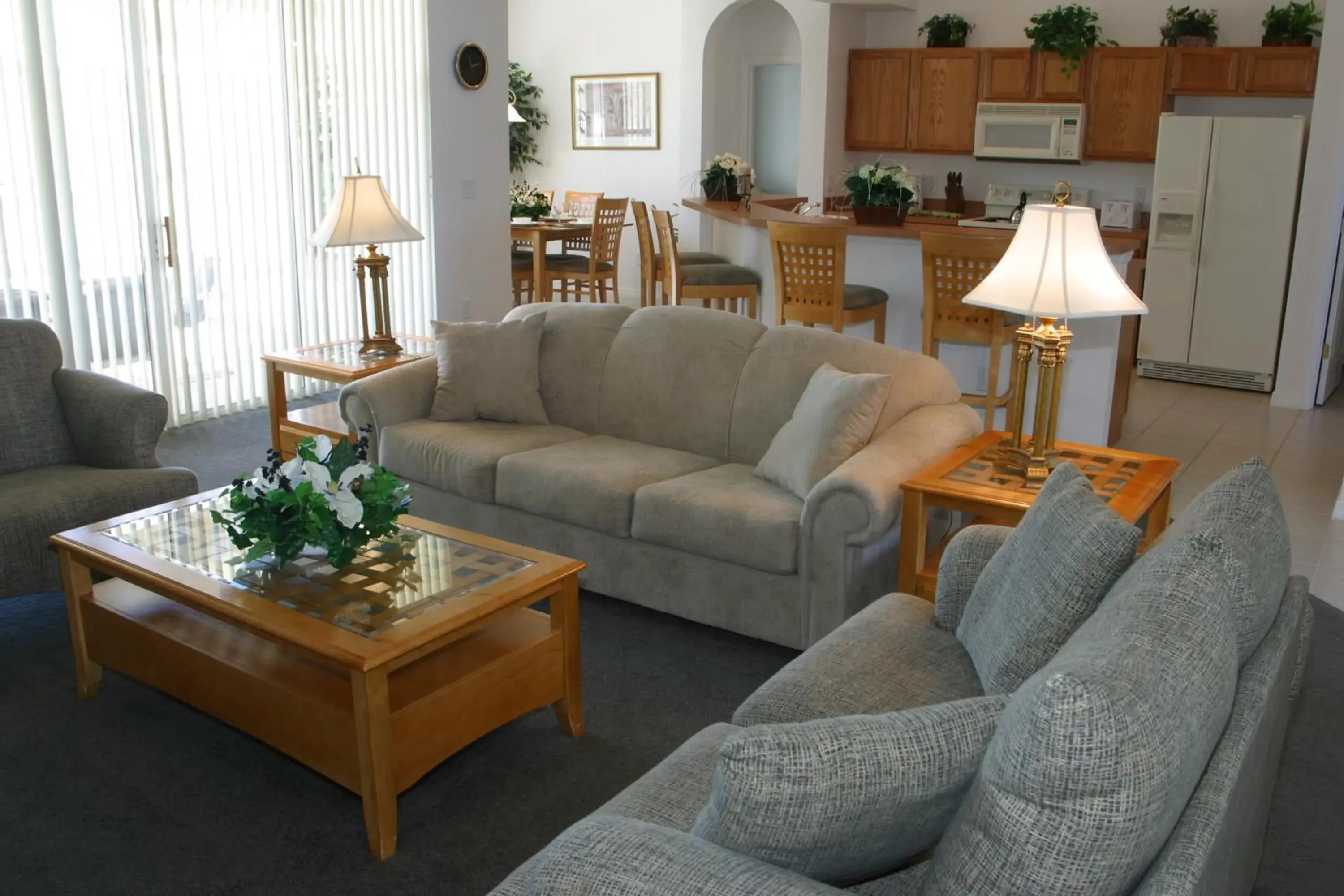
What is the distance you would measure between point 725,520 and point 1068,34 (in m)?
5.94

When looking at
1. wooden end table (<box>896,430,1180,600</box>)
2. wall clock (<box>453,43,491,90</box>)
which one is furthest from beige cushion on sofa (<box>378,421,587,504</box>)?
wall clock (<box>453,43,491,90</box>)

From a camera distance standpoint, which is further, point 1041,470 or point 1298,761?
point 1041,470

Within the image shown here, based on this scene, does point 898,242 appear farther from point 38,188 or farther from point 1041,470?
point 38,188

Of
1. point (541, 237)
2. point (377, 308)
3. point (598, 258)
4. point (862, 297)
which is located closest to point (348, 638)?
point (377, 308)

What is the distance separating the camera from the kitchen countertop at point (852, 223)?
5.02m

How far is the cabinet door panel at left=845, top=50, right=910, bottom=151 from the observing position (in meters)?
8.60

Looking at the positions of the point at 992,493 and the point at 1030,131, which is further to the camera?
the point at 1030,131

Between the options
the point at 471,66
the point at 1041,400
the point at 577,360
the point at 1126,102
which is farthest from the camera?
the point at 1126,102

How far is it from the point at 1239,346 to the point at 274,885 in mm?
6650

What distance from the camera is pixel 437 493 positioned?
4.02 metres

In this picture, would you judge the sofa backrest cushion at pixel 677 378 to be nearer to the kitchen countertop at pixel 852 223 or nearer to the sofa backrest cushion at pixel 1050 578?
the kitchen countertop at pixel 852 223

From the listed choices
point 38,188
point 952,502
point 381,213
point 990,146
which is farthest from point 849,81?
point 952,502

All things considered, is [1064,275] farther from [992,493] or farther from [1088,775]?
[1088,775]

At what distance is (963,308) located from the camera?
189 inches
